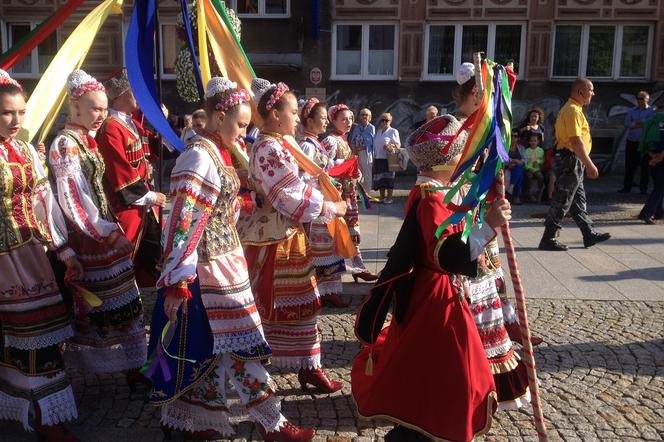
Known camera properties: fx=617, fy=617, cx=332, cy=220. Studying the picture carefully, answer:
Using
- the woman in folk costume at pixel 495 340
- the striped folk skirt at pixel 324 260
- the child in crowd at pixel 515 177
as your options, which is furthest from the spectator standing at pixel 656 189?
the woman in folk costume at pixel 495 340

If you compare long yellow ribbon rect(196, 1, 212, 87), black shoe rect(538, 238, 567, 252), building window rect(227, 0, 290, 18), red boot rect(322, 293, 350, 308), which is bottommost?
red boot rect(322, 293, 350, 308)

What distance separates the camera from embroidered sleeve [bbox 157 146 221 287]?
9.62 feet

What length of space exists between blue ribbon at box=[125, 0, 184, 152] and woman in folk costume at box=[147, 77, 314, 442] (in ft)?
1.37

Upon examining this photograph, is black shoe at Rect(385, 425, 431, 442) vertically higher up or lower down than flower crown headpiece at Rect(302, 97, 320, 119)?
lower down

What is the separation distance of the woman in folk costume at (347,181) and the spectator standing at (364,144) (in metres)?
4.87

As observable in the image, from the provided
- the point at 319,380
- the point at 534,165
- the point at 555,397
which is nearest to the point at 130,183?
the point at 319,380

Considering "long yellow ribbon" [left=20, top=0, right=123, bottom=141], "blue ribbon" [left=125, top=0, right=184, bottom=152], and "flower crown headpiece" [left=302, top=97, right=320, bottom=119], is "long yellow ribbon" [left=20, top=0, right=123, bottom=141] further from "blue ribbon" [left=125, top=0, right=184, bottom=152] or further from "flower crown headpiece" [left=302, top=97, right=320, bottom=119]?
"flower crown headpiece" [left=302, top=97, right=320, bottom=119]

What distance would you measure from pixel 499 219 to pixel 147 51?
7.63 ft

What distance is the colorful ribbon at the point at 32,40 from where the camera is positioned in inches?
151

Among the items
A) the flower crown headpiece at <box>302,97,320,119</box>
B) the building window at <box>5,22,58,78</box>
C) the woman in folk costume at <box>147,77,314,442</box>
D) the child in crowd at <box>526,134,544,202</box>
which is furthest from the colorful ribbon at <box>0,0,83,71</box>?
the building window at <box>5,22,58,78</box>

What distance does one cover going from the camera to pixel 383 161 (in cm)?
1226

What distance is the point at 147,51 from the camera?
3.73 metres

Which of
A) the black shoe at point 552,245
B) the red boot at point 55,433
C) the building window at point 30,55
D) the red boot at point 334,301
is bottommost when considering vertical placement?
the red boot at point 55,433

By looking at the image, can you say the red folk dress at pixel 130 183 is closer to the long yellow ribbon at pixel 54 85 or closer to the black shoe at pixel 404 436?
the long yellow ribbon at pixel 54 85
